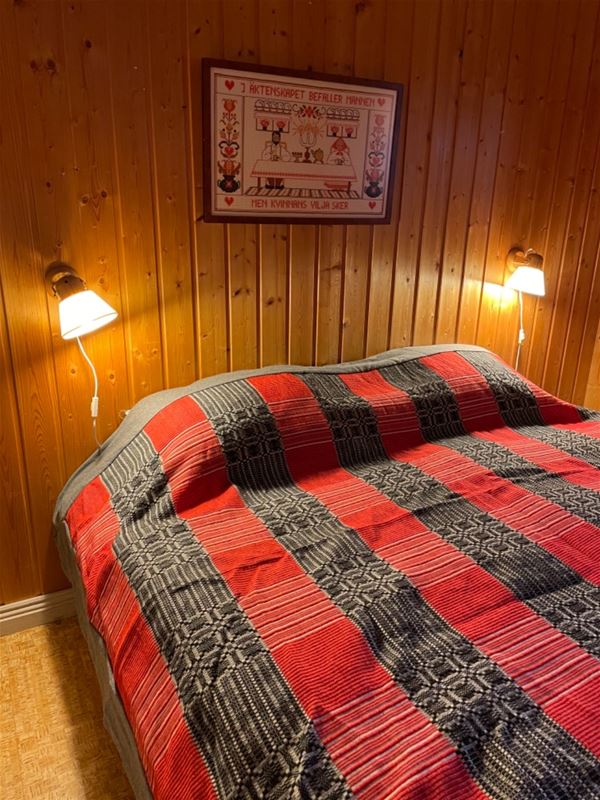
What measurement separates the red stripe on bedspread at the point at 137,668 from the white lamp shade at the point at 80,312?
0.50 m

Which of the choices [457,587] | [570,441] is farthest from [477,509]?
[570,441]

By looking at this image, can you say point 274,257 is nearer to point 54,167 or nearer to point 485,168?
point 54,167

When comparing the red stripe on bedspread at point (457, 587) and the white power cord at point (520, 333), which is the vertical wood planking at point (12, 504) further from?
the white power cord at point (520, 333)

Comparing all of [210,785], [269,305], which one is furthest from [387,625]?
[269,305]

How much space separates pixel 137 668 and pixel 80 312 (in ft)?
3.24

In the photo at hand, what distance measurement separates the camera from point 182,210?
6.31 feet

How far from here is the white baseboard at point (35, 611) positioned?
78.5 inches

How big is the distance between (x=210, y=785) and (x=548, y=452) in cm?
148

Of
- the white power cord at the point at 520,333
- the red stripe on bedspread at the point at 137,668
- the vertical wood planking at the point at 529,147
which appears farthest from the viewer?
the white power cord at the point at 520,333

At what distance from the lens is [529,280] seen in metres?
2.50

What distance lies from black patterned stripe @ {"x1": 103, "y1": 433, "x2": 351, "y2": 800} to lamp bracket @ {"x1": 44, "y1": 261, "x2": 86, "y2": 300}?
0.67m

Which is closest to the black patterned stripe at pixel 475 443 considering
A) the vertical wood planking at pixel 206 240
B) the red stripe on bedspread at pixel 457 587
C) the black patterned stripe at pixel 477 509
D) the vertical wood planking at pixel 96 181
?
the black patterned stripe at pixel 477 509

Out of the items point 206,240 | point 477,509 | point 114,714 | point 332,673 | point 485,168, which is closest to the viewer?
point 332,673

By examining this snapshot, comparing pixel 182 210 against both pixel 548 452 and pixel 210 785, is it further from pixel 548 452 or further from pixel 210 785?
pixel 210 785
